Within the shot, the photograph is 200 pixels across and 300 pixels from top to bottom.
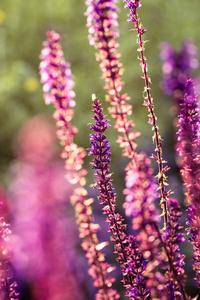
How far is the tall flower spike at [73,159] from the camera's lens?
79cm

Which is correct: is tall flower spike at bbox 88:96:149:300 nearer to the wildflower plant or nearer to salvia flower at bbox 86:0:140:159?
the wildflower plant

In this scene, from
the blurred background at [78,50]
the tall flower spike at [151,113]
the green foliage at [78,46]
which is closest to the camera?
the tall flower spike at [151,113]

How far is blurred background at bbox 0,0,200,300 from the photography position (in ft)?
21.9

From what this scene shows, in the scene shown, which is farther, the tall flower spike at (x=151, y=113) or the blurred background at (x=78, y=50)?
the blurred background at (x=78, y=50)

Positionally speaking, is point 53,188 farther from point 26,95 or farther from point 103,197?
point 26,95

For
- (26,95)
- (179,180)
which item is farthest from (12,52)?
(179,180)

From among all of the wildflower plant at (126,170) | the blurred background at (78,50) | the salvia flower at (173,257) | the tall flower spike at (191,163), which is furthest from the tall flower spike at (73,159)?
the blurred background at (78,50)

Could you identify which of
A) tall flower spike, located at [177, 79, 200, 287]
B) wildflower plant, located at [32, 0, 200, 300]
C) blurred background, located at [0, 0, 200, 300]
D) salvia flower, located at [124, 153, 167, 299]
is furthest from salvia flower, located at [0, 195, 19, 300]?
blurred background, located at [0, 0, 200, 300]

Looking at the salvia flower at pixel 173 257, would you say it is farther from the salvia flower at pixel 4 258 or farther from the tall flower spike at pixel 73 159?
the salvia flower at pixel 4 258

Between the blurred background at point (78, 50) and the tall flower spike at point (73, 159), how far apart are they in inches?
217

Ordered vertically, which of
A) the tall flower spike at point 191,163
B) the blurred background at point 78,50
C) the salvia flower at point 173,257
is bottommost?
the salvia flower at point 173,257

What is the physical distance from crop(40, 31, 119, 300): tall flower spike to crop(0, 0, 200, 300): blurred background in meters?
5.52

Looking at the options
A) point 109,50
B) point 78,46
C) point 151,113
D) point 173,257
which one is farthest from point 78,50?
point 173,257

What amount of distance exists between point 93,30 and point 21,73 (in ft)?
17.8
